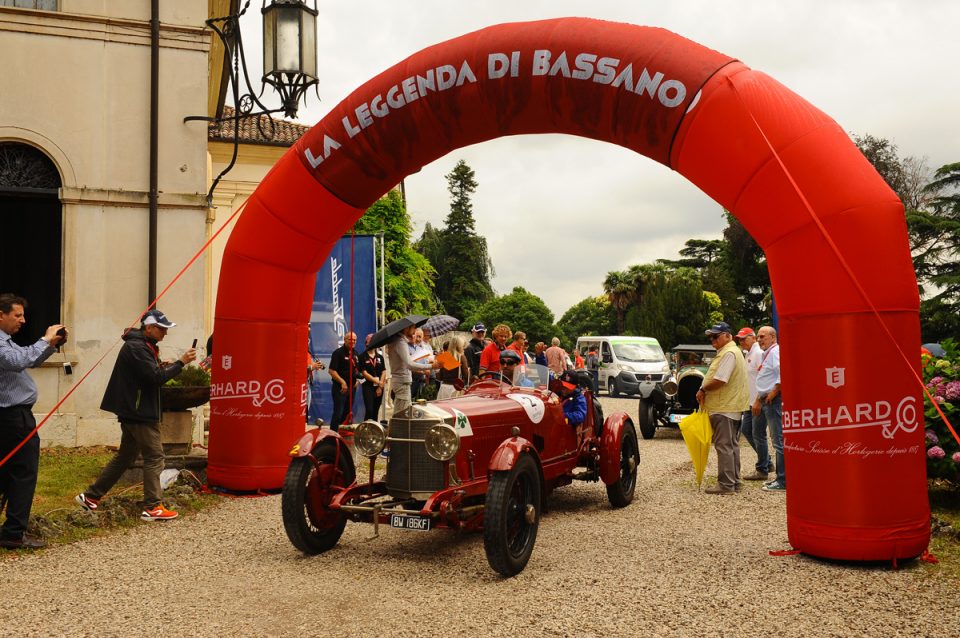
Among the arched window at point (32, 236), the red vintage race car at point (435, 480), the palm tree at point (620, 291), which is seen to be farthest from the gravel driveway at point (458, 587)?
the palm tree at point (620, 291)

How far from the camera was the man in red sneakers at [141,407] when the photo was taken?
7.29m

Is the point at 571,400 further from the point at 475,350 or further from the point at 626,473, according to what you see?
the point at 475,350

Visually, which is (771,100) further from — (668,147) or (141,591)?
(141,591)

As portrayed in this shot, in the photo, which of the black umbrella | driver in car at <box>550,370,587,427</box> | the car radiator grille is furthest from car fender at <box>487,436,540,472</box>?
the black umbrella

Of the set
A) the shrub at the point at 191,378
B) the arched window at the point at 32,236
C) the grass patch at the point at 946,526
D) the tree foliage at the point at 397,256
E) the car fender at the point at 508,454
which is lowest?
the grass patch at the point at 946,526

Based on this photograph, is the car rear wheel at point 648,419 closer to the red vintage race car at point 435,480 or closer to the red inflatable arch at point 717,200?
the red vintage race car at point 435,480

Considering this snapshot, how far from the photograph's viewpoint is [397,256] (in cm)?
3120

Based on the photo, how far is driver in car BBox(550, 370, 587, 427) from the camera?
26.3 feet

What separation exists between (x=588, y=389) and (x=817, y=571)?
3.26m

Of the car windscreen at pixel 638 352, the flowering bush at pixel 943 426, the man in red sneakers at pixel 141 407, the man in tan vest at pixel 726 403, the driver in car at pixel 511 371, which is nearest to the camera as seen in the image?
the man in red sneakers at pixel 141 407

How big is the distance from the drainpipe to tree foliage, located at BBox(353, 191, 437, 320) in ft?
59.9

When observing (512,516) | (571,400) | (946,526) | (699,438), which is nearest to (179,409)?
(571,400)

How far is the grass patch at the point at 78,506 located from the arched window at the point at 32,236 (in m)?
2.19

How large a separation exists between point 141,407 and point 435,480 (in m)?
2.99
